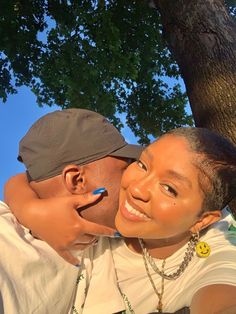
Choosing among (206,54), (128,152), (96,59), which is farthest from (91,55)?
(128,152)

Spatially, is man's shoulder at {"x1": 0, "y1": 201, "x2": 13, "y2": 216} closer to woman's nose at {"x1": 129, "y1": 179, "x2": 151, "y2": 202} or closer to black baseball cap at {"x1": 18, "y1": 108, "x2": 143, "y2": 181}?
black baseball cap at {"x1": 18, "y1": 108, "x2": 143, "y2": 181}

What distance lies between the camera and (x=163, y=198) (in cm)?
181

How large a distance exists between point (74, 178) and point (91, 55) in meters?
6.13

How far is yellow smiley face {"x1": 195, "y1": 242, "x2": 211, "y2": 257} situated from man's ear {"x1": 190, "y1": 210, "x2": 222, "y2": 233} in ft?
0.27

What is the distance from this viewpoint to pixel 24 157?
2.00 meters

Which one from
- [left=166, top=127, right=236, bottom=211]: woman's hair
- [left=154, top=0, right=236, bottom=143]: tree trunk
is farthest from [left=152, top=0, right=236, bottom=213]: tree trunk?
[left=166, top=127, right=236, bottom=211]: woman's hair

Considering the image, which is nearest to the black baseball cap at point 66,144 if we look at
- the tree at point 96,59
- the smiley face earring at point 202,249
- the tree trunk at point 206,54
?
the smiley face earring at point 202,249

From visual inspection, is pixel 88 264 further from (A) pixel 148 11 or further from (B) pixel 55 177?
(A) pixel 148 11

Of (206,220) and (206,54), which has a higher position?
(206,54)

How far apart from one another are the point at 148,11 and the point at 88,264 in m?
6.61

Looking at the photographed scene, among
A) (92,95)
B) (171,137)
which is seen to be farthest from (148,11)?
(171,137)

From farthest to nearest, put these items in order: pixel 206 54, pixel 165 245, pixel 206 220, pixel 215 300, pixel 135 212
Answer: pixel 206 54
pixel 165 245
pixel 206 220
pixel 135 212
pixel 215 300

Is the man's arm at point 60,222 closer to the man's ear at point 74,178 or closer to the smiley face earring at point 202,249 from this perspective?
the man's ear at point 74,178

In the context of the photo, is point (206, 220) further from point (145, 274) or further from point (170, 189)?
point (145, 274)
